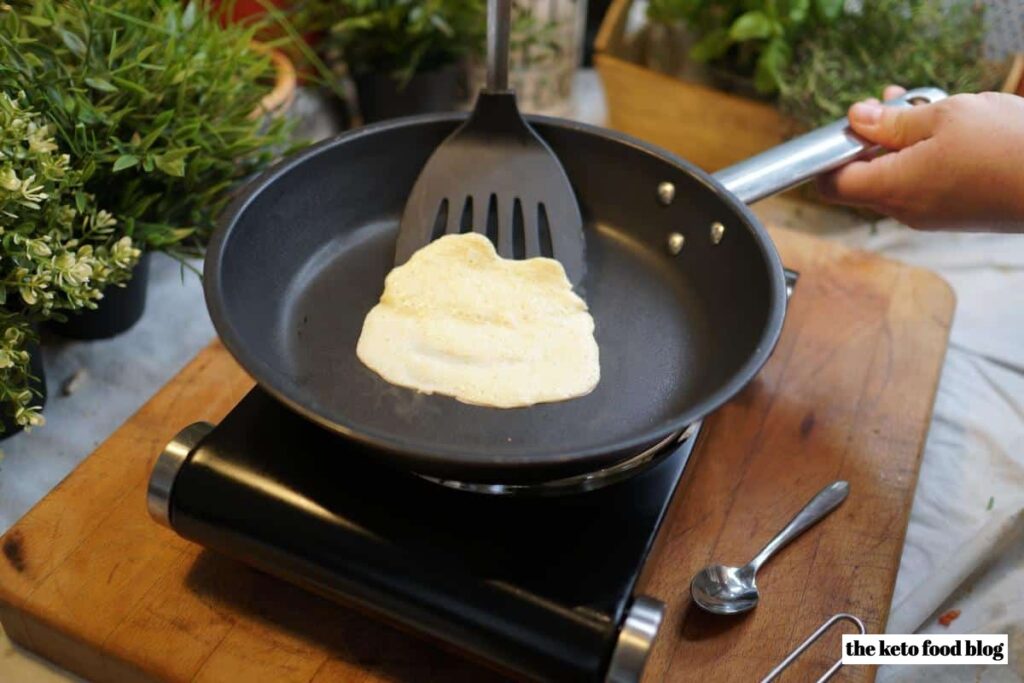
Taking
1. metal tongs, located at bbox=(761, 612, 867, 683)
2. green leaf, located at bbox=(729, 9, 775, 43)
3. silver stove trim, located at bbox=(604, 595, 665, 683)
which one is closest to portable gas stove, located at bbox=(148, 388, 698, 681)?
silver stove trim, located at bbox=(604, 595, 665, 683)

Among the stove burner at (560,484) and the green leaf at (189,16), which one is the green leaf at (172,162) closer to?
the green leaf at (189,16)

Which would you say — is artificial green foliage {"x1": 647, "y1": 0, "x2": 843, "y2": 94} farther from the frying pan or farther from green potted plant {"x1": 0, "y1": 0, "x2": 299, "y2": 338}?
green potted plant {"x1": 0, "y1": 0, "x2": 299, "y2": 338}

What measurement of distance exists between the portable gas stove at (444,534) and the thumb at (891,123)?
355mm

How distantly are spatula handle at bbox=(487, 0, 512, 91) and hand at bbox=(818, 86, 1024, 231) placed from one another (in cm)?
31

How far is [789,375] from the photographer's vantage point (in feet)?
2.77

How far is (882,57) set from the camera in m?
1.12

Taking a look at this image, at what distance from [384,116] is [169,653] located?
2.63 ft

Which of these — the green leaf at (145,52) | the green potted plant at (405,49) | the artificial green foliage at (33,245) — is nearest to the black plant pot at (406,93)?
the green potted plant at (405,49)

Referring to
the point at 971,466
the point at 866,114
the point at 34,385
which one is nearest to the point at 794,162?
the point at 866,114

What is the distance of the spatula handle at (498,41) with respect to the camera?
0.75m

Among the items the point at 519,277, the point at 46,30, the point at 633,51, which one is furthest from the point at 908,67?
the point at 46,30

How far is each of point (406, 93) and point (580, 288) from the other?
1.72 ft

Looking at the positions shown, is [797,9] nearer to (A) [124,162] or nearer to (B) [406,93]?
(B) [406,93]

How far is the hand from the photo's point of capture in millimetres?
734
